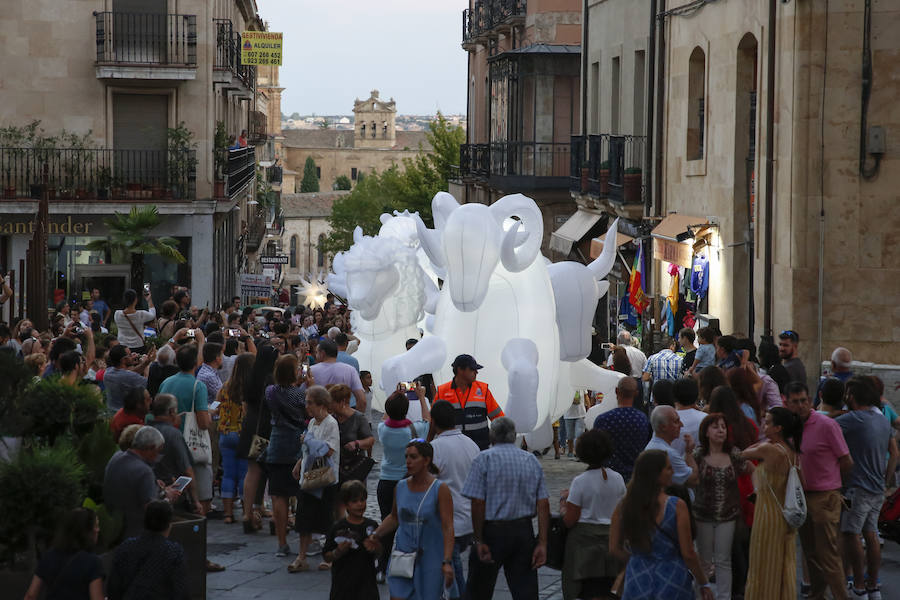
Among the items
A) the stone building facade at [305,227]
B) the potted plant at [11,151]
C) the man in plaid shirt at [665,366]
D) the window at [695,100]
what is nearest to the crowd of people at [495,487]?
the man in plaid shirt at [665,366]

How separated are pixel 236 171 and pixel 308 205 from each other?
316 ft

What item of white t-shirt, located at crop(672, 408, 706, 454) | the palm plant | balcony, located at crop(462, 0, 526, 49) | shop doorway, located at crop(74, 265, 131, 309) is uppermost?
balcony, located at crop(462, 0, 526, 49)

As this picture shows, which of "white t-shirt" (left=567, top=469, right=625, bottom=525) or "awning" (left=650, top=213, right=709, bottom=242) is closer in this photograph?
"white t-shirt" (left=567, top=469, right=625, bottom=525)

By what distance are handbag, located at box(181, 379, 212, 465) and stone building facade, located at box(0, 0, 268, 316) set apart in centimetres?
2014

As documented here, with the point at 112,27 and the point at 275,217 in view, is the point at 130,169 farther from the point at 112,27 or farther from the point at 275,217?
the point at 275,217

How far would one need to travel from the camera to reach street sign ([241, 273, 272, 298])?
3238cm

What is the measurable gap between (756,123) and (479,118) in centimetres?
2826

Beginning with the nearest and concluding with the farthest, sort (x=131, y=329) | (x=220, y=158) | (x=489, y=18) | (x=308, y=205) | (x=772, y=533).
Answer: (x=772, y=533) → (x=131, y=329) → (x=220, y=158) → (x=489, y=18) → (x=308, y=205)

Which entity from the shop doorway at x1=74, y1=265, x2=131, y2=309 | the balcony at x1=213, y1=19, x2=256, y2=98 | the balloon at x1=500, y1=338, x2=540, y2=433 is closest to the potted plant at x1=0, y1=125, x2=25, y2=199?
the shop doorway at x1=74, y1=265, x2=131, y2=309

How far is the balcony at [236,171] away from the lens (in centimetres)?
3450

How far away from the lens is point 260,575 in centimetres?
1062

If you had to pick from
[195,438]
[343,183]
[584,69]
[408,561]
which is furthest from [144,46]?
[343,183]

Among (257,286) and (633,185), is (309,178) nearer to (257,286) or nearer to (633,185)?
(257,286)

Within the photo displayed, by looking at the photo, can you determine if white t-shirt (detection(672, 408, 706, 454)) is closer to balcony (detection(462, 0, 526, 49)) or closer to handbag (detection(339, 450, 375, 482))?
handbag (detection(339, 450, 375, 482))
